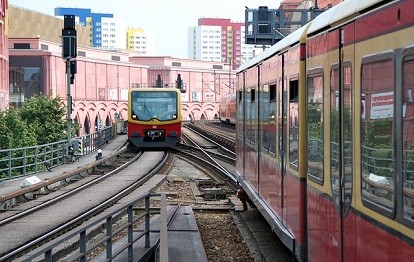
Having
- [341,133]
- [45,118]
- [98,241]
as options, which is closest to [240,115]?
[98,241]

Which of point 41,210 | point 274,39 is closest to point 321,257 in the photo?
point 41,210

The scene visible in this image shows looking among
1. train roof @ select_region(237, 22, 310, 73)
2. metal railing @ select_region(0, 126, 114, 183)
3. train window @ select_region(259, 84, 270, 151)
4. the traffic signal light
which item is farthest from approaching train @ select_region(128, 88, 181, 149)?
train window @ select_region(259, 84, 270, 151)

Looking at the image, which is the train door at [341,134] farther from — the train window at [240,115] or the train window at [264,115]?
the train window at [240,115]

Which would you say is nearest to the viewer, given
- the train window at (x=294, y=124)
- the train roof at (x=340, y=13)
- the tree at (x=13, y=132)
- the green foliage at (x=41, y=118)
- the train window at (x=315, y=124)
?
the train roof at (x=340, y=13)

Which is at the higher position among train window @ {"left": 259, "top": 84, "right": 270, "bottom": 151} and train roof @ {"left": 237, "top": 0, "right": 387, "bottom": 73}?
train roof @ {"left": 237, "top": 0, "right": 387, "bottom": 73}

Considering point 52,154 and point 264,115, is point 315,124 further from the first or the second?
point 52,154

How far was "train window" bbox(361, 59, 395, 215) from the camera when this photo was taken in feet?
17.4

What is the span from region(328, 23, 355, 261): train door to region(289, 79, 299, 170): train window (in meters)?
1.87

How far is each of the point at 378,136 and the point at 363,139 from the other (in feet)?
1.35

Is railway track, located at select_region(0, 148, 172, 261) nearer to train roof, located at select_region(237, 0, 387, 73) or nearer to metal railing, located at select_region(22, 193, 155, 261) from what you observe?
metal railing, located at select_region(22, 193, 155, 261)

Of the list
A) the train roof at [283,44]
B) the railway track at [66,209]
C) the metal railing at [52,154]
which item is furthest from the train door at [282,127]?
the metal railing at [52,154]

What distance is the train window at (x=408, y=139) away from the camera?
16.0 feet

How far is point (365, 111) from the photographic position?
19.4ft

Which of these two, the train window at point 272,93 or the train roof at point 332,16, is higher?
the train roof at point 332,16
